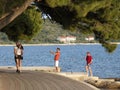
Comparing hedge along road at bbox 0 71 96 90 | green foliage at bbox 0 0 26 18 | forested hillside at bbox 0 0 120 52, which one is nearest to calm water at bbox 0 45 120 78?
forested hillside at bbox 0 0 120 52

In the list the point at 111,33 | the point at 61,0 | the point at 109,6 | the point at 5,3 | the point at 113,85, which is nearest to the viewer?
the point at 5,3

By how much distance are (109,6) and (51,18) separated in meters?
4.27

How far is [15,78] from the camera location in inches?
896

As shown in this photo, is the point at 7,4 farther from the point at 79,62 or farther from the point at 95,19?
the point at 79,62

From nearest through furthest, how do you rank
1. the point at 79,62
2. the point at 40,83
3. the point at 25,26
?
the point at 40,83 → the point at 25,26 → the point at 79,62

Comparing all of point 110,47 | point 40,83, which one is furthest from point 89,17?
point 40,83

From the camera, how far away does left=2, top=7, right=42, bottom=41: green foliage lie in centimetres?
2778

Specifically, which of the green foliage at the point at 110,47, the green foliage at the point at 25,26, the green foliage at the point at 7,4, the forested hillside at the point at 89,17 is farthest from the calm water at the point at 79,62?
the green foliage at the point at 7,4

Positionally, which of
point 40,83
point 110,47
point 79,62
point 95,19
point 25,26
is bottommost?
point 79,62

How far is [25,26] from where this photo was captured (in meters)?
28.5

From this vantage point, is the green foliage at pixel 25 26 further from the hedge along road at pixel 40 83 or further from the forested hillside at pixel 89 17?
the hedge along road at pixel 40 83

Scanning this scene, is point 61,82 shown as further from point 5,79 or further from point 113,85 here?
point 113,85

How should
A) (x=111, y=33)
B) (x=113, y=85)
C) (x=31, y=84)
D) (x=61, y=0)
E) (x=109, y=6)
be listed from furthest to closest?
(x=113, y=85), (x=111, y=33), (x=109, y=6), (x=31, y=84), (x=61, y=0)

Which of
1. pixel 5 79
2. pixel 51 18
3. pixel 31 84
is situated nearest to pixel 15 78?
pixel 5 79
